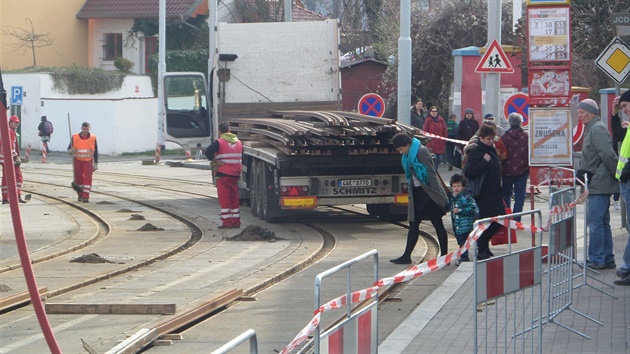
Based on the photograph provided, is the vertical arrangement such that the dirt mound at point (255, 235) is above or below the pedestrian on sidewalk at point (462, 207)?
below

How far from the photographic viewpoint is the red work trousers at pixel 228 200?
56.5 ft

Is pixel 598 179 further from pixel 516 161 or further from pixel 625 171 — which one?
pixel 516 161

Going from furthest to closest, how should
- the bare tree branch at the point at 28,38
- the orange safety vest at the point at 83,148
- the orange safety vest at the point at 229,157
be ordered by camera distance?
the bare tree branch at the point at 28,38
the orange safety vest at the point at 83,148
the orange safety vest at the point at 229,157

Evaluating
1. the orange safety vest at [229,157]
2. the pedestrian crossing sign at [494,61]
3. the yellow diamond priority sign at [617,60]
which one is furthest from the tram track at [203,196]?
the yellow diamond priority sign at [617,60]

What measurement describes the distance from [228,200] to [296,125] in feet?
5.00

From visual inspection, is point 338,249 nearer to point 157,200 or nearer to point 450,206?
point 450,206

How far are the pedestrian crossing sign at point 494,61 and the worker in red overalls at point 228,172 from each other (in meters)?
5.44

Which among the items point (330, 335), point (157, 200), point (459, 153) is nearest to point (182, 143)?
point (157, 200)

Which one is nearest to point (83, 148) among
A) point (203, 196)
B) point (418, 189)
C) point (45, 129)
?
point (203, 196)

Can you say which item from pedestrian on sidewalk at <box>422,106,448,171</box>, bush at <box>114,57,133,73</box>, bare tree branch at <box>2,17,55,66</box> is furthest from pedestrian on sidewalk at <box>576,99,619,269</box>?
bush at <box>114,57,133,73</box>

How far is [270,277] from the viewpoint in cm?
1226

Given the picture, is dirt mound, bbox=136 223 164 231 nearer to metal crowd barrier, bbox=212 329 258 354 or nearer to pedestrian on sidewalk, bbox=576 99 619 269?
pedestrian on sidewalk, bbox=576 99 619 269

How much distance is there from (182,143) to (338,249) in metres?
12.2

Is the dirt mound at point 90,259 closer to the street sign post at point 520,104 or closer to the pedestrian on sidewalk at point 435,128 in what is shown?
the street sign post at point 520,104
